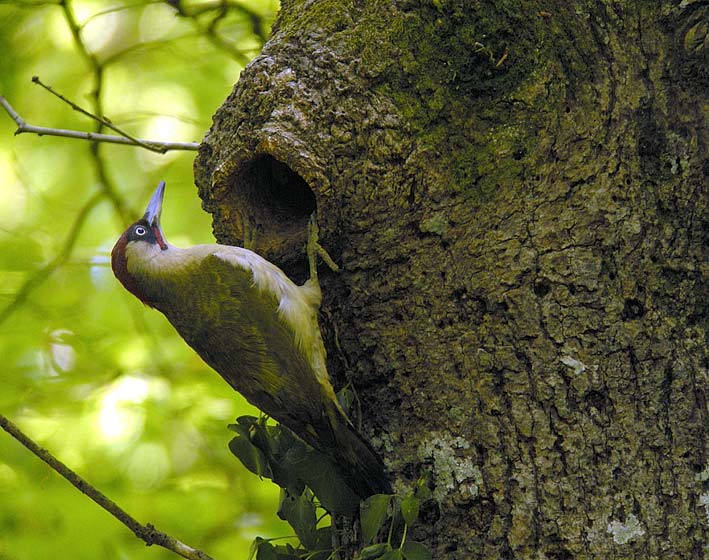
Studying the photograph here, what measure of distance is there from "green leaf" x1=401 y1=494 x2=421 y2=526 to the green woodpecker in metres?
0.22

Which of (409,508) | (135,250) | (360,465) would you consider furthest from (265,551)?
(135,250)

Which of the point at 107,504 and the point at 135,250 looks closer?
the point at 107,504

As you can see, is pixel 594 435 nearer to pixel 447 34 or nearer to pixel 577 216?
pixel 577 216

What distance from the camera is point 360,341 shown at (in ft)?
6.33

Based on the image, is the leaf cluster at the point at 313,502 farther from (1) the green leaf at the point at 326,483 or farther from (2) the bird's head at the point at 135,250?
(2) the bird's head at the point at 135,250

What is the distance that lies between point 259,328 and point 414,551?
2.77ft

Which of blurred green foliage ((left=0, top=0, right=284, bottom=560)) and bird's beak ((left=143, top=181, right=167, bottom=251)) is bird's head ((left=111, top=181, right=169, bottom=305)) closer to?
bird's beak ((left=143, top=181, right=167, bottom=251))

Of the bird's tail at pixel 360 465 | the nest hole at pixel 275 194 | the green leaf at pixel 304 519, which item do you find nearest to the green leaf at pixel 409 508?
the bird's tail at pixel 360 465

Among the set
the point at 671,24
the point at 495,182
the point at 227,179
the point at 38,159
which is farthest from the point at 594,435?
the point at 38,159

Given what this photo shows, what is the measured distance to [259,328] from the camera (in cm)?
223

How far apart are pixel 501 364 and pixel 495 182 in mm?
433

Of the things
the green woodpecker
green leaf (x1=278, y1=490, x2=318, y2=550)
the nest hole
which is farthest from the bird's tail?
the nest hole

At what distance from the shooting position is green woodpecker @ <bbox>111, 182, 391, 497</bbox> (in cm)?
205

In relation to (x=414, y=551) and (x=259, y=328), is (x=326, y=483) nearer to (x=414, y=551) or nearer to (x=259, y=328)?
(x=414, y=551)
